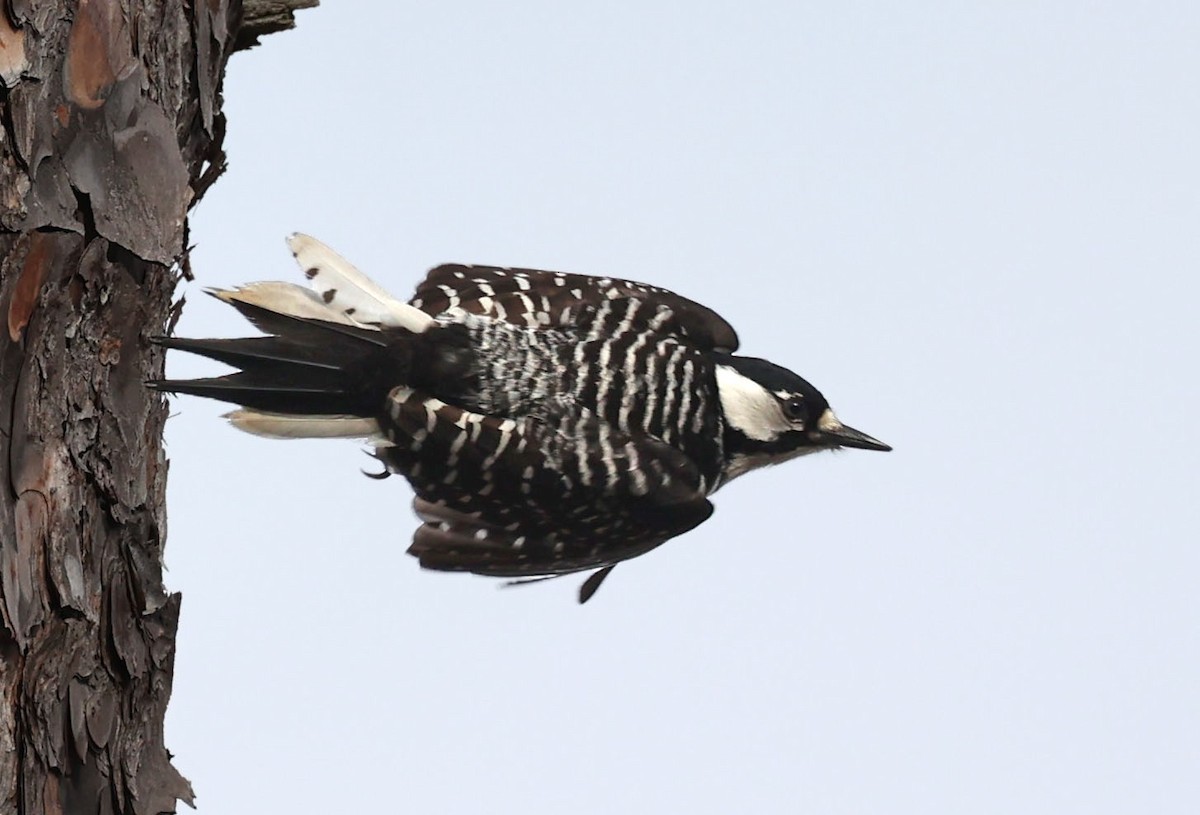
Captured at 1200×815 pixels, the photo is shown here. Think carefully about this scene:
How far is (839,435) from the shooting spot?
12.9ft

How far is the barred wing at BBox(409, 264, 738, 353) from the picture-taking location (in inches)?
140

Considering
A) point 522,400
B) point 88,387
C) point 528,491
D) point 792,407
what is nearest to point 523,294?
point 522,400

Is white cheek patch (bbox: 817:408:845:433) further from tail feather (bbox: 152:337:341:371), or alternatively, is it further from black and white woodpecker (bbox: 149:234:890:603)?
tail feather (bbox: 152:337:341:371)

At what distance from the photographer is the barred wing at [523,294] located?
140 inches

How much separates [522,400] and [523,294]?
13.9 inches

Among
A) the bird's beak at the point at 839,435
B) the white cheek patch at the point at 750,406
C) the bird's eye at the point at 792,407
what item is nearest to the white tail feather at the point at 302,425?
the white cheek patch at the point at 750,406

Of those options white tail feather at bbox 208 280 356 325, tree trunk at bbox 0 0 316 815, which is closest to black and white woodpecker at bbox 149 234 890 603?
white tail feather at bbox 208 280 356 325

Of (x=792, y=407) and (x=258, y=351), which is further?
(x=792, y=407)

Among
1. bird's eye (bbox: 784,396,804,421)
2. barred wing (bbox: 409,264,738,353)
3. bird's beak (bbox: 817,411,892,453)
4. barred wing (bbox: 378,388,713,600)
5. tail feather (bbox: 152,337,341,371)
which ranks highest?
barred wing (bbox: 409,264,738,353)

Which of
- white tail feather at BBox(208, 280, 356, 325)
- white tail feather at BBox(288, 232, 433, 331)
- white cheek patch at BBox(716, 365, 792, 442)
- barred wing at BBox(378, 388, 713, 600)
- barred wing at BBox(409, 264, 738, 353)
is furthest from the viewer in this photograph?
white cheek patch at BBox(716, 365, 792, 442)

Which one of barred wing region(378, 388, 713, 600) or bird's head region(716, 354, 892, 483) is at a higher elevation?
bird's head region(716, 354, 892, 483)

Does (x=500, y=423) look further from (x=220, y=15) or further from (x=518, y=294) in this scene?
(x=220, y=15)

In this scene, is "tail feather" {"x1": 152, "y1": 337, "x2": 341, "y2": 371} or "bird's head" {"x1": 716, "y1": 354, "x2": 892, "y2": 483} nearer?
"tail feather" {"x1": 152, "y1": 337, "x2": 341, "y2": 371}

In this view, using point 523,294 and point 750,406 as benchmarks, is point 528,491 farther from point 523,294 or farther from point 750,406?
point 750,406
